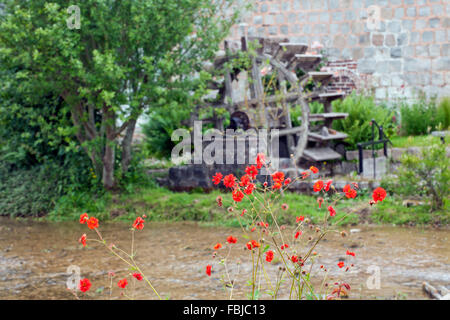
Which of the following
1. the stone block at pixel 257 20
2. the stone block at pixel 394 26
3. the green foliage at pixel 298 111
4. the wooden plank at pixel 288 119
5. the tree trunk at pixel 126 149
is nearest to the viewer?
the tree trunk at pixel 126 149

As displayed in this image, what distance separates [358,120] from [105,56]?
464cm

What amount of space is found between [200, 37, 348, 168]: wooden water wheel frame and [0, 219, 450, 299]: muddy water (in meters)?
2.67

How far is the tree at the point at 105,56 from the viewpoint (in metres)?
6.95

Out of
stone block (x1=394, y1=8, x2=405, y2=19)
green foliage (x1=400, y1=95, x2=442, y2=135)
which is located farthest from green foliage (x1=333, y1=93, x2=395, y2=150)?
stone block (x1=394, y1=8, x2=405, y2=19)

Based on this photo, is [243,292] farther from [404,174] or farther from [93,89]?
[93,89]

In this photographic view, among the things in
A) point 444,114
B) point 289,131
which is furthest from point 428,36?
point 289,131

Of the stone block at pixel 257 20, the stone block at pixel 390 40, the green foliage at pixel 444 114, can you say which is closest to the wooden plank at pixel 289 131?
the green foliage at pixel 444 114

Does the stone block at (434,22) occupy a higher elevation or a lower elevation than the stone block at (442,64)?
higher

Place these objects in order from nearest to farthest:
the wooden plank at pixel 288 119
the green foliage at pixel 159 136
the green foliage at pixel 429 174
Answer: the green foliage at pixel 429 174, the wooden plank at pixel 288 119, the green foliage at pixel 159 136

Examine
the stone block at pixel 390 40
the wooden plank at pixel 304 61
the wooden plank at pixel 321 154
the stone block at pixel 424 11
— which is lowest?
the wooden plank at pixel 321 154

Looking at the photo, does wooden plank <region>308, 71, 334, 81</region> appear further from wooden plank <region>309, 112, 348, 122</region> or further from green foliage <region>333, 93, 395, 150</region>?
green foliage <region>333, 93, 395, 150</region>

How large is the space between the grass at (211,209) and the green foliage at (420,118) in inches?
143

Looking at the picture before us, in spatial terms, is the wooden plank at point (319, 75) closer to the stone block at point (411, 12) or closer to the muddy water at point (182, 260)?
the muddy water at point (182, 260)
